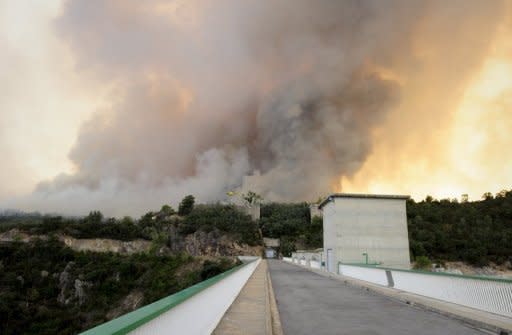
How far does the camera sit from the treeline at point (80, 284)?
286ft

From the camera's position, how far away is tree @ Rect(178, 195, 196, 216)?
181500 mm

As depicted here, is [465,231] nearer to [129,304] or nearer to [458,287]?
[129,304]

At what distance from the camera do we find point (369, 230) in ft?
126

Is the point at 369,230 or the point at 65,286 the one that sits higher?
the point at 369,230

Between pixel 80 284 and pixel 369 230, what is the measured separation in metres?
89.5

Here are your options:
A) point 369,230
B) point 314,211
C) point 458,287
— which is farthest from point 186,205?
point 458,287

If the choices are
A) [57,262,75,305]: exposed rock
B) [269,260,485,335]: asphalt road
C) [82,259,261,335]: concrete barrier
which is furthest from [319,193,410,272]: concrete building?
[57,262,75,305]: exposed rock

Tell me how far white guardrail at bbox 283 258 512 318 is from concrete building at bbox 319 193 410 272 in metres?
14.8

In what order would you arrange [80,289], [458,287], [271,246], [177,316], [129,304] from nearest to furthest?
[177,316]
[458,287]
[129,304]
[80,289]
[271,246]

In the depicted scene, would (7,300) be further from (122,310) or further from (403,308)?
(403,308)

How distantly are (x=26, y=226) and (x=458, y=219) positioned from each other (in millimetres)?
151789

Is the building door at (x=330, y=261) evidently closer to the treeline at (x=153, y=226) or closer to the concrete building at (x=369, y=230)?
the concrete building at (x=369, y=230)

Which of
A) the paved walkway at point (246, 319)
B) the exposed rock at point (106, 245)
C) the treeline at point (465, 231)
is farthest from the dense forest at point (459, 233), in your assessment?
the paved walkway at point (246, 319)

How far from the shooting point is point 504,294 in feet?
37.5
